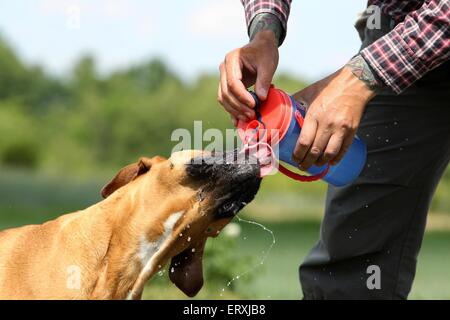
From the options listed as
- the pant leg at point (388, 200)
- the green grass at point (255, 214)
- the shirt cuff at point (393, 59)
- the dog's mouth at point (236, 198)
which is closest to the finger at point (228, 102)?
the dog's mouth at point (236, 198)

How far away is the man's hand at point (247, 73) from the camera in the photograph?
9.62 feet

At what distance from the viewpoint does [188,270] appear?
3.19 m

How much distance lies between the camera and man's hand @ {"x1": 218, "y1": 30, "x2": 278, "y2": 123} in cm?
293

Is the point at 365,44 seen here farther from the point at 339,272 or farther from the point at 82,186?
the point at 82,186

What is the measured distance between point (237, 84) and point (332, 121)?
39 centimetres

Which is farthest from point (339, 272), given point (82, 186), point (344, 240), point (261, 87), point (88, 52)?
point (88, 52)

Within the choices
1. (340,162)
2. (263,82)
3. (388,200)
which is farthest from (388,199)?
(263,82)

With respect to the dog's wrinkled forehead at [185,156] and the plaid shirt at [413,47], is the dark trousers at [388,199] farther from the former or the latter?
the dog's wrinkled forehead at [185,156]

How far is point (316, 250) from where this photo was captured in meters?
4.12

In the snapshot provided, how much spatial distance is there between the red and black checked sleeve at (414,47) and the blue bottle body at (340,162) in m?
0.33

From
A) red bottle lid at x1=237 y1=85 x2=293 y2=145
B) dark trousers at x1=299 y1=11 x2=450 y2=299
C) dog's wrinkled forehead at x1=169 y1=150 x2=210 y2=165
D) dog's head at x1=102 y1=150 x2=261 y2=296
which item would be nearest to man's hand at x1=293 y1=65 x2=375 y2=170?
red bottle lid at x1=237 y1=85 x2=293 y2=145

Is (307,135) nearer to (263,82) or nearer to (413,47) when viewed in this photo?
(263,82)

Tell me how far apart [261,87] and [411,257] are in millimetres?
1432

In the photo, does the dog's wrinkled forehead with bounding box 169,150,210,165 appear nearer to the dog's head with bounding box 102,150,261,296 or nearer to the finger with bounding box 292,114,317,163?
the dog's head with bounding box 102,150,261,296
